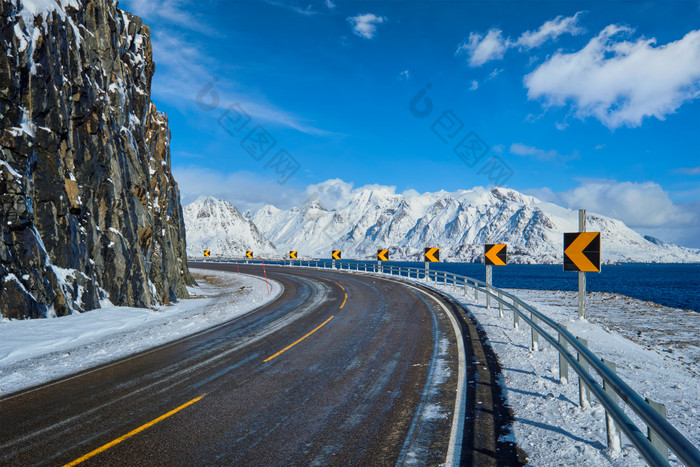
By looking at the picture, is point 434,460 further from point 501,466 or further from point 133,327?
point 133,327

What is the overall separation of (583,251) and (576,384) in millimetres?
5337

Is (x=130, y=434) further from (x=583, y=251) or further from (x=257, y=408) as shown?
(x=583, y=251)

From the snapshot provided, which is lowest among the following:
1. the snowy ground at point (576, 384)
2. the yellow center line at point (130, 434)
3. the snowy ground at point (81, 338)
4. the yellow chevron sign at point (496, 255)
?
the snowy ground at point (81, 338)

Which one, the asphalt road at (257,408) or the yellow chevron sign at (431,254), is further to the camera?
the yellow chevron sign at (431,254)

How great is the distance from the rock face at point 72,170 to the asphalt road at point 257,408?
7036 millimetres

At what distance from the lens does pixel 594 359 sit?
4.67 m

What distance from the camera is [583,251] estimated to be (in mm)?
10953

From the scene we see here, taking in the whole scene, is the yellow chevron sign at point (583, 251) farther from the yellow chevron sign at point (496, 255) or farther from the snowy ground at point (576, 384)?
the yellow chevron sign at point (496, 255)

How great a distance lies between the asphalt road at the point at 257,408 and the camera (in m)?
4.72

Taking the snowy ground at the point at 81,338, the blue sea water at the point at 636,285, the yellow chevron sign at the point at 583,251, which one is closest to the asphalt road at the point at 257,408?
the snowy ground at the point at 81,338

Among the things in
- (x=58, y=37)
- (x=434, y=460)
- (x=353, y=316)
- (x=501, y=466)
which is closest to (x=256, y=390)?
(x=434, y=460)

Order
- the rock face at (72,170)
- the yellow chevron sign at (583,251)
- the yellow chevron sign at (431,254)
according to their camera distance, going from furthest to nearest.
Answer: the yellow chevron sign at (431,254), the rock face at (72,170), the yellow chevron sign at (583,251)

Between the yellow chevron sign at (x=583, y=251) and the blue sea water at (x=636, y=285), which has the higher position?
the yellow chevron sign at (x=583, y=251)

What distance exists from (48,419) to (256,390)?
2992 millimetres
